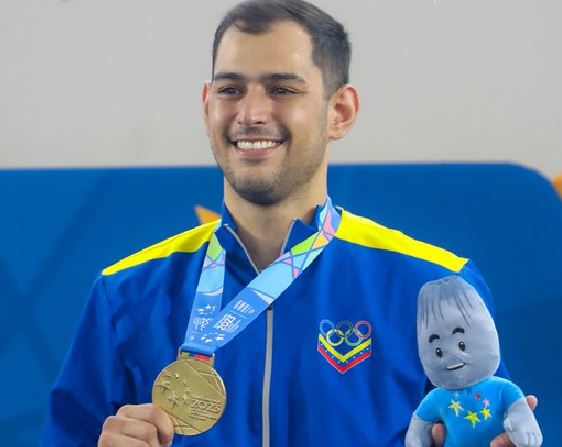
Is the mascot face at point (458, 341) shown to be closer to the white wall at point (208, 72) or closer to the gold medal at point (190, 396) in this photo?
the gold medal at point (190, 396)

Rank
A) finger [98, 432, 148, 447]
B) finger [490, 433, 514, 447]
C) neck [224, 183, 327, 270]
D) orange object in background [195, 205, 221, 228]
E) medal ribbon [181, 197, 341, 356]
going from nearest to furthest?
finger [490, 433, 514, 447]
finger [98, 432, 148, 447]
medal ribbon [181, 197, 341, 356]
neck [224, 183, 327, 270]
orange object in background [195, 205, 221, 228]

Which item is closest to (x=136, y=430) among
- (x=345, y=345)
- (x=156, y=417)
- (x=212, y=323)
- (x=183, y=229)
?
(x=156, y=417)

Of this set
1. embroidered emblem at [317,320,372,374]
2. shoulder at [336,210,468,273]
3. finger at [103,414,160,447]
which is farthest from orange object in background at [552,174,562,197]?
finger at [103,414,160,447]

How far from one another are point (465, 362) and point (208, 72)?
4.29ft

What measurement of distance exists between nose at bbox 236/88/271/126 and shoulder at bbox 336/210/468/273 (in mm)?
247

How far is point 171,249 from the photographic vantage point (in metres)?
1.52

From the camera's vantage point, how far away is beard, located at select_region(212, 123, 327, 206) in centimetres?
138

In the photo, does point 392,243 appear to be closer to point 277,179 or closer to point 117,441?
point 277,179

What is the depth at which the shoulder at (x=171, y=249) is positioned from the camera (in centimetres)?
151

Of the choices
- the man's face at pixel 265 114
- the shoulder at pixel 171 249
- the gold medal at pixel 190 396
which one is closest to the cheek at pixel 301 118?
the man's face at pixel 265 114

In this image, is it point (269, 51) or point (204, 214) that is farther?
point (204, 214)

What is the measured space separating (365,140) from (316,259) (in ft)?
2.17

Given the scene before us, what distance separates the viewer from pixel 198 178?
2098 millimetres

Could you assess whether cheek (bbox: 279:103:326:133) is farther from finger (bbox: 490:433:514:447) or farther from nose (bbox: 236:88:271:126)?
finger (bbox: 490:433:514:447)
